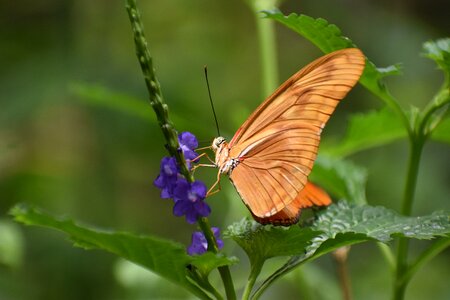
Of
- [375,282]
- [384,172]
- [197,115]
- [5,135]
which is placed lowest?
[375,282]

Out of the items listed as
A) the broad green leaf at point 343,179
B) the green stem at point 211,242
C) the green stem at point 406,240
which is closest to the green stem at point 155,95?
the green stem at point 211,242

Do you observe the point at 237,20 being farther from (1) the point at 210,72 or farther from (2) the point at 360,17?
(2) the point at 360,17

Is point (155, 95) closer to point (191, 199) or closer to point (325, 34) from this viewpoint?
point (191, 199)

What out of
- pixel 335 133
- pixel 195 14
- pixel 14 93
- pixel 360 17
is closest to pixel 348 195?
pixel 14 93

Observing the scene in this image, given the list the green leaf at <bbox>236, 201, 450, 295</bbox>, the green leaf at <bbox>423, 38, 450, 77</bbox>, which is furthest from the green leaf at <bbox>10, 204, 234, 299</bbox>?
the green leaf at <bbox>423, 38, 450, 77</bbox>

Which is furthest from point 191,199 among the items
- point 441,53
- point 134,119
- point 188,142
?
point 134,119

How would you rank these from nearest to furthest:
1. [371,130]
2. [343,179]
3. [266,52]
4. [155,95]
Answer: [155,95], [343,179], [371,130], [266,52]
